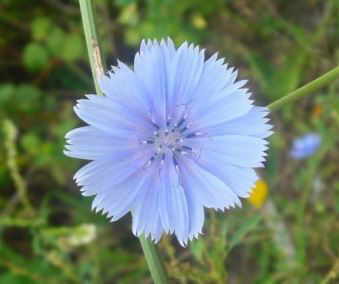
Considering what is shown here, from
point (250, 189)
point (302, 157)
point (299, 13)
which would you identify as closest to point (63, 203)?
point (302, 157)

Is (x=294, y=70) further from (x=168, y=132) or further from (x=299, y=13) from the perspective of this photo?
(x=168, y=132)

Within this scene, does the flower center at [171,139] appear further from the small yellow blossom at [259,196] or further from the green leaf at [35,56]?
the green leaf at [35,56]

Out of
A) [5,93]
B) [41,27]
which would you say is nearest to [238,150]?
[5,93]

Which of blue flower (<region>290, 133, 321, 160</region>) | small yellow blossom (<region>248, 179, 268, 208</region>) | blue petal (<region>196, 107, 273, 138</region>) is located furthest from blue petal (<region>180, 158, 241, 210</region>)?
blue flower (<region>290, 133, 321, 160</region>)

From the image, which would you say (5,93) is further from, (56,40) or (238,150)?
(238,150)

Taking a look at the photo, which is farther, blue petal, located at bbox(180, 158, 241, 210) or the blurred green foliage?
the blurred green foliage

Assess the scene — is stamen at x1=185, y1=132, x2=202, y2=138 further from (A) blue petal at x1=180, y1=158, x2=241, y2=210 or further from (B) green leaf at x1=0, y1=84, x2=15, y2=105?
(B) green leaf at x1=0, y1=84, x2=15, y2=105

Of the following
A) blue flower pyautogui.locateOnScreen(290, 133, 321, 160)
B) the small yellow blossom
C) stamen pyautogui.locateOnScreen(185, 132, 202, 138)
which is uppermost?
blue flower pyautogui.locateOnScreen(290, 133, 321, 160)

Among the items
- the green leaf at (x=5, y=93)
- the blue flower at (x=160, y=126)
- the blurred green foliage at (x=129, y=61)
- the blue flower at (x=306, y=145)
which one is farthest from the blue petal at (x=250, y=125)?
the green leaf at (x=5, y=93)
